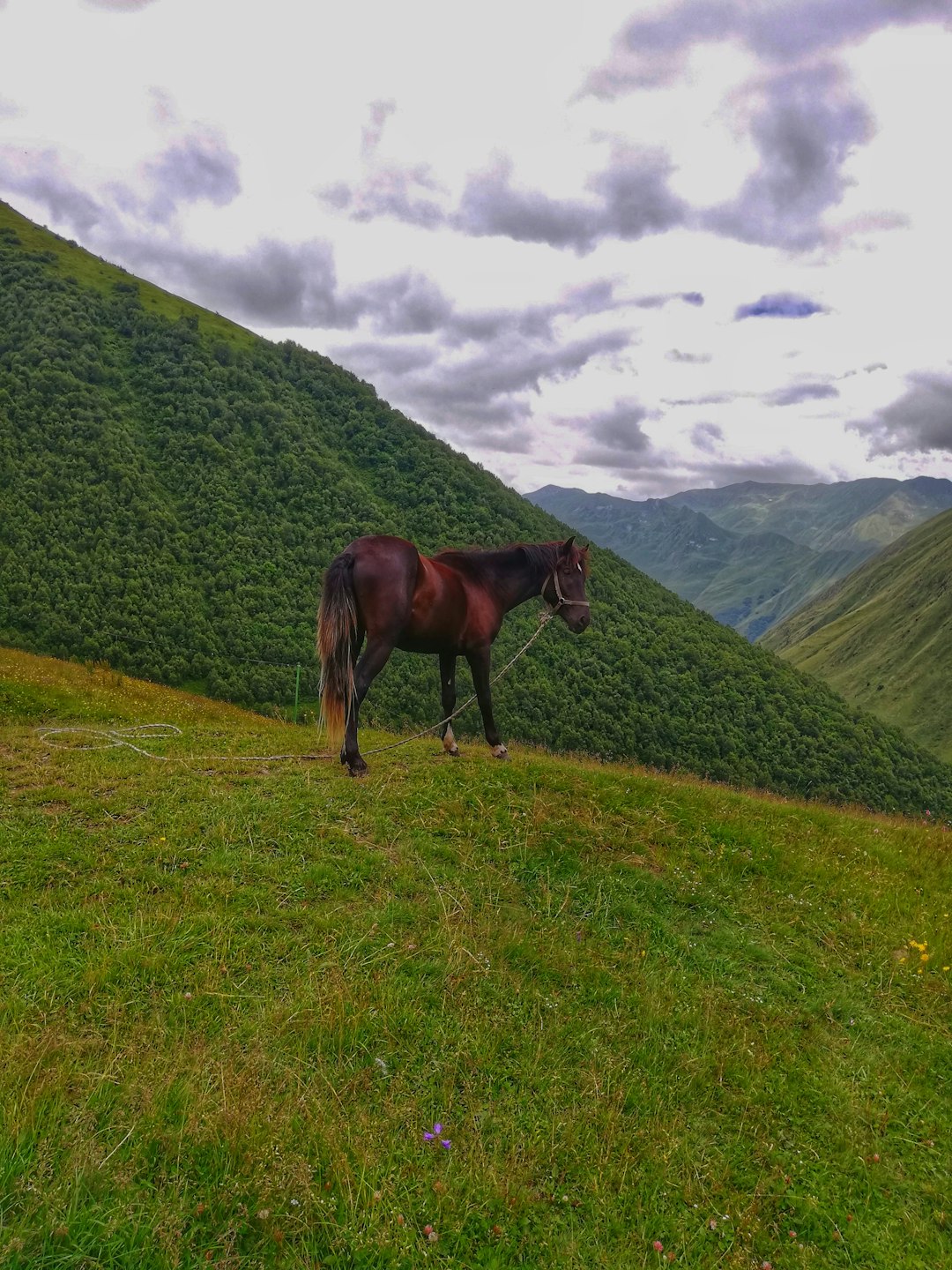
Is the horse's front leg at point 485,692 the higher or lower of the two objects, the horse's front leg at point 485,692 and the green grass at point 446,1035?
the higher

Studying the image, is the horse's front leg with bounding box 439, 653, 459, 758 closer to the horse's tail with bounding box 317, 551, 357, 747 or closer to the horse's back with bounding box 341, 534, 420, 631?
the horse's back with bounding box 341, 534, 420, 631

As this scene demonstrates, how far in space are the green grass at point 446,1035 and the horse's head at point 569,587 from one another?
3.15 metres

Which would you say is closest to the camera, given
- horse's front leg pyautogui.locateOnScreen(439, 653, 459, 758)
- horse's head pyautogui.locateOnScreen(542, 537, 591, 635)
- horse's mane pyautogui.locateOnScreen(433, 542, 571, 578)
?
horse's front leg pyautogui.locateOnScreen(439, 653, 459, 758)

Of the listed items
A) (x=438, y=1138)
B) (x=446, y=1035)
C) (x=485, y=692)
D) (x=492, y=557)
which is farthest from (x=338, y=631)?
(x=438, y=1138)

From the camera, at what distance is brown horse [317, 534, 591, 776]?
8.40 meters

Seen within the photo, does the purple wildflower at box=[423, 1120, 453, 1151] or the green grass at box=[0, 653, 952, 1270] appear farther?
the purple wildflower at box=[423, 1120, 453, 1151]

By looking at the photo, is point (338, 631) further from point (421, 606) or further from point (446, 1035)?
point (446, 1035)

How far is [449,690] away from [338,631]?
7.87 ft

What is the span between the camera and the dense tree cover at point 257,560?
229ft

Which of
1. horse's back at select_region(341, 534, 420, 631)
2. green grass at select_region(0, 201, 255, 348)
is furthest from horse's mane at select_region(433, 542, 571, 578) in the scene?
green grass at select_region(0, 201, 255, 348)

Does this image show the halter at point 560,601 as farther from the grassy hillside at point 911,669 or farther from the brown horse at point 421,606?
the grassy hillside at point 911,669

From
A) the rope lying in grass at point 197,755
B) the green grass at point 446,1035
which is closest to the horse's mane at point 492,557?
the rope lying in grass at point 197,755

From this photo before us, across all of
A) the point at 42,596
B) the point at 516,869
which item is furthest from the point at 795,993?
the point at 42,596

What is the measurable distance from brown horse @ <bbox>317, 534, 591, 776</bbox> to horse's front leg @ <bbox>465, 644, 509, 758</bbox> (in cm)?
2
